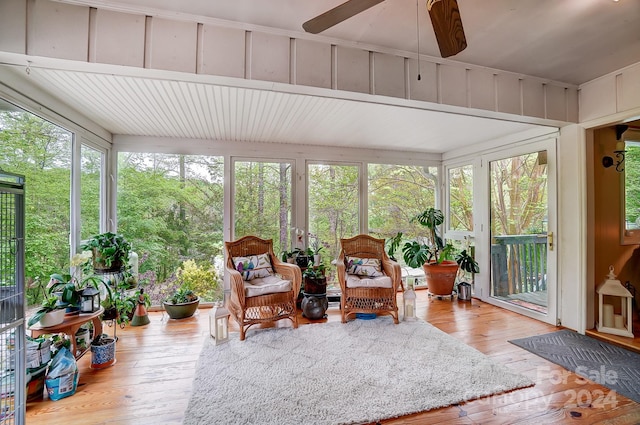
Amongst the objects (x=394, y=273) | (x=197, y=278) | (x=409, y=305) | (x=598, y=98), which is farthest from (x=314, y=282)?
(x=598, y=98)

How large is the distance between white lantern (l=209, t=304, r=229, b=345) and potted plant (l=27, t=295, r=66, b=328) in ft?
3.65

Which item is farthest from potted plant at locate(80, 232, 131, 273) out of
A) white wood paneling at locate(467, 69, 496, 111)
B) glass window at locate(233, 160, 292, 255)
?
white wood paneling at locate(467, 69, 496, 111)

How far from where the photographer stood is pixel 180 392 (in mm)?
2008

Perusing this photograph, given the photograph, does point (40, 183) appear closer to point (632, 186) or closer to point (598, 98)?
point (598, 98)

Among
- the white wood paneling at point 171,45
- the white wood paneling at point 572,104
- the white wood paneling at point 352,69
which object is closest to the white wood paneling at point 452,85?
the white wood paneling at point 352,69

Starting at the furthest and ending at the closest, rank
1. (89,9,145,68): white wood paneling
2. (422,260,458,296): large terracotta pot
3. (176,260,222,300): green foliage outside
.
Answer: (422,260,458,296): large terracotta pot, (176,260,222,300): green foliage outside, (89,9,145,68): white wood paneling

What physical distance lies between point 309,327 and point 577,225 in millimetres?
3015

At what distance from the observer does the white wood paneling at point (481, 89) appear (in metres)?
2.37

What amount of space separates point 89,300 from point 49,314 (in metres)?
0.30

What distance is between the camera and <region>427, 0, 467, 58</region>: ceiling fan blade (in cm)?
121

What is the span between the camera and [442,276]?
412 centimetres

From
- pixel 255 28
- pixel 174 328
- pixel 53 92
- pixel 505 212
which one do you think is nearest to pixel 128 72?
pixel 255 28

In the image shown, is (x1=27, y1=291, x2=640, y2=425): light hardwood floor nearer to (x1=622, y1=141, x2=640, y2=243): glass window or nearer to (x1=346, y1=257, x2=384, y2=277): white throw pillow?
(x1=346, y1=257, x2=384, y2=277): white throw pillow

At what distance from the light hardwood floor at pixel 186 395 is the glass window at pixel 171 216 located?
101 cm
